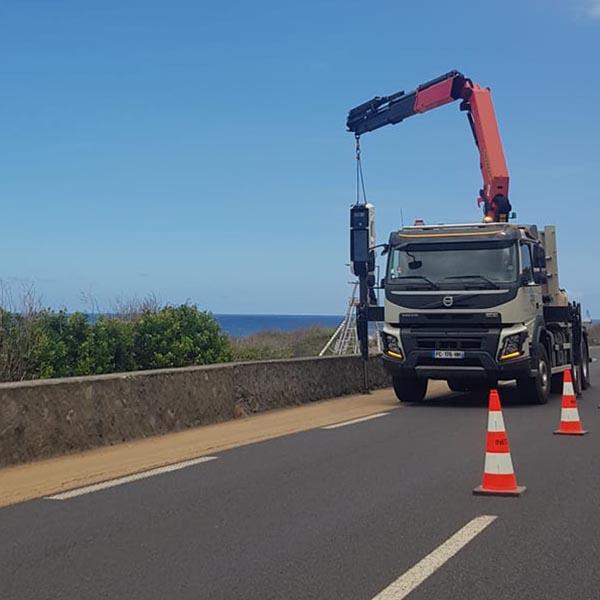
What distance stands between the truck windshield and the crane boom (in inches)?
86.7

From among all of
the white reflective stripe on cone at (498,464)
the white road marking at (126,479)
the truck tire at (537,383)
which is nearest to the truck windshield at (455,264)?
the truck tire at (537,383)

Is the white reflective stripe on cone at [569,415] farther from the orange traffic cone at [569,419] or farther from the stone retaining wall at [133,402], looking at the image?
the stone retaining wall at [133,402]

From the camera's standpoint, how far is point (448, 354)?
16141 mm

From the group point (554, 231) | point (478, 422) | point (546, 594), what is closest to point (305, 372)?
point (478, 422)

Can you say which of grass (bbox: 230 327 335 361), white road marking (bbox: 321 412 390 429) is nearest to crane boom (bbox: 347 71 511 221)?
white road marking (bbox: 321 412 390 429)

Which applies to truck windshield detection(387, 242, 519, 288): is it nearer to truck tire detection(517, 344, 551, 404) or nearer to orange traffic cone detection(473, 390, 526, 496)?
truck tire detection(517, 344, 551, 404)

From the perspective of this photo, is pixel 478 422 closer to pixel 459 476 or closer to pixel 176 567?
pixel 459 476

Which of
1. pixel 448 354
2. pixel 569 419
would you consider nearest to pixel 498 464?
pixel 569 419

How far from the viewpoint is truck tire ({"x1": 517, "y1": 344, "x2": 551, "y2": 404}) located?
53.8 ft

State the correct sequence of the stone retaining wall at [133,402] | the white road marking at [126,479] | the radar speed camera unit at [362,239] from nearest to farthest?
the white road marking at [126,479]
the stone retaining wall at [133,402]
the radar speed camera unit at [362,239]

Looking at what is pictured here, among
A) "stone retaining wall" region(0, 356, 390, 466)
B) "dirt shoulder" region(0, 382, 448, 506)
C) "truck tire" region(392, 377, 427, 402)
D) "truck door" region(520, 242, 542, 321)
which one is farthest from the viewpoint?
"truck tire" region(392, 377, 427, 402)

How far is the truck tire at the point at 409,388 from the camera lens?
17375mm

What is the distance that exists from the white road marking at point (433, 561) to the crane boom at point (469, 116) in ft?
39.1

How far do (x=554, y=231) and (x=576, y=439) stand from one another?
28.2ft
